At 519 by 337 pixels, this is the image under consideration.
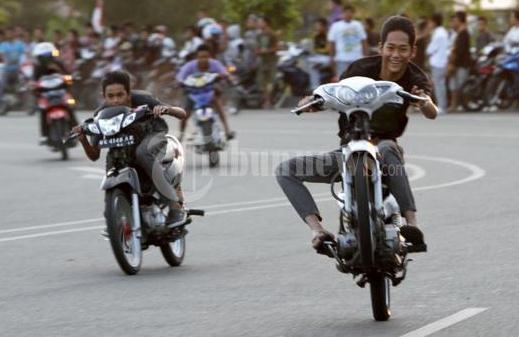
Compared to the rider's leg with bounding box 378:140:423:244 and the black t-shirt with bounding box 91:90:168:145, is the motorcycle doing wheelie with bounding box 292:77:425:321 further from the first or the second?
the black t-shirt with bounding box 91:90:168:145

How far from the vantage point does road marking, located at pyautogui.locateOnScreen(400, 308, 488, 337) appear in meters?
7.75

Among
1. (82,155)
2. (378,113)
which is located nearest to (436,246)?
(378,113)

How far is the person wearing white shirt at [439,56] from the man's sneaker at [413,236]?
20.3m

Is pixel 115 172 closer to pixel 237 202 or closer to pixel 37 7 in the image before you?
pixel 237 202

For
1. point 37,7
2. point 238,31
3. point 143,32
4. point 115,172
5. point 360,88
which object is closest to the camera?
point 360,88

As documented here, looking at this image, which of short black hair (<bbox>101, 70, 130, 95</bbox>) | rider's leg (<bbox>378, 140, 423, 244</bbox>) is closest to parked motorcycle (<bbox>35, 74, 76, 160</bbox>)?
short black hair (<bbox>101, 70, 130, 95</bbox>)

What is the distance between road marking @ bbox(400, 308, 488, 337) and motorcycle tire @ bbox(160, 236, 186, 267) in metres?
3.09

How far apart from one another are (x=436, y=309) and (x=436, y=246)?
3003 millimetres

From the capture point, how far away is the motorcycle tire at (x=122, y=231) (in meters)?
10.2

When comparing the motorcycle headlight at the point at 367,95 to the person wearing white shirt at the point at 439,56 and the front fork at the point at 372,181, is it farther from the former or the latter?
the person wearing white shirt at the point at 439,56

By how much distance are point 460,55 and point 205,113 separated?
29.6 feet

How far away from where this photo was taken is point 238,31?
115 ft

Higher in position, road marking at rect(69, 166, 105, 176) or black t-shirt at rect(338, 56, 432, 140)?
black t-shirt at rect(338, 56, 432, 140)

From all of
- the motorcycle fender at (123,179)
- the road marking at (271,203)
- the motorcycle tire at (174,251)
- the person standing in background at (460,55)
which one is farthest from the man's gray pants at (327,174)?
the person standing in background at (460,55)
